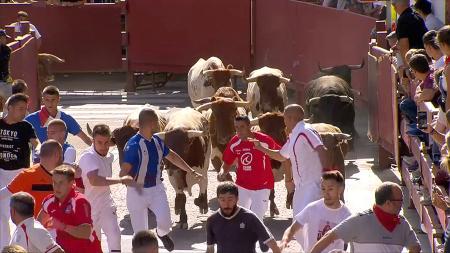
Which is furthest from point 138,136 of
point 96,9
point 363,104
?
point 96,9

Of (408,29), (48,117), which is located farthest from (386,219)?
(408,29)

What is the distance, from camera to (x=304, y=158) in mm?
12344

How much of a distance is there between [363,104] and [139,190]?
11.7 metres

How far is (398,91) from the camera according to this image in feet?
55.0

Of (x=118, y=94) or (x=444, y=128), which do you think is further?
(x=118, y=94)

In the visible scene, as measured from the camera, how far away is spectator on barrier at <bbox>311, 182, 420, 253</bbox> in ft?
30.7

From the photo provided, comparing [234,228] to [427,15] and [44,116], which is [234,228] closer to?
[44,116]

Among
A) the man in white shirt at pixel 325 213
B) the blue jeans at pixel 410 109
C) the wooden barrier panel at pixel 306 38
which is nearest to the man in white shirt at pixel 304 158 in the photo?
the man in white shirt at pixel 325 213

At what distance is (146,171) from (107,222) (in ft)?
2.33

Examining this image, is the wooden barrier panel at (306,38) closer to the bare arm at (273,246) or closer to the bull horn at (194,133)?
the bull horn at (194,133)

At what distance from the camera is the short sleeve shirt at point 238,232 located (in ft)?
32.9

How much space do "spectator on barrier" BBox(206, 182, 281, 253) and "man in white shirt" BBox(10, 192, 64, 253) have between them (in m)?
1.44

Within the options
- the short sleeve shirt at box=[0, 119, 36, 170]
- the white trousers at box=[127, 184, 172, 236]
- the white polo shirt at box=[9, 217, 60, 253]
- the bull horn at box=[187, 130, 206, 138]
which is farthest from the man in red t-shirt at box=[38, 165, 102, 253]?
the bull horn at box=[187, 130, 206, 138]

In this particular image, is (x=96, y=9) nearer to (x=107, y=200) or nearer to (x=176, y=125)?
(x=176, y=125)
